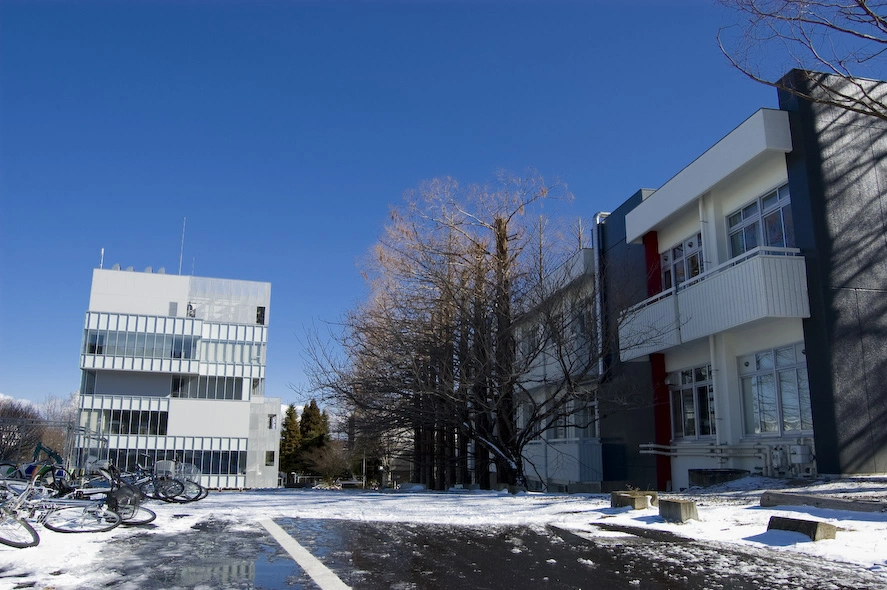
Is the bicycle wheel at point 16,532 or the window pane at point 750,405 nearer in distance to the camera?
the bicycle wheel at point 16,532

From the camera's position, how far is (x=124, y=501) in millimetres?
9727

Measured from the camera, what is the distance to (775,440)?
1602 centimetres

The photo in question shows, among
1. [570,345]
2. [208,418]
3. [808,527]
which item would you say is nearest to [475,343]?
[570,345]

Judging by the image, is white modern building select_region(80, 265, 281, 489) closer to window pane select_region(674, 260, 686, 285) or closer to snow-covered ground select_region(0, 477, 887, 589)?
window pane select_region(674, 260, 686, 285)

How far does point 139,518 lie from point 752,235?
1497 centimetres

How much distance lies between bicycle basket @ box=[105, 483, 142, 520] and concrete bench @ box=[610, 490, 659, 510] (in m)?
6.96

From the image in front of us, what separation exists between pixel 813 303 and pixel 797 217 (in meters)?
1.92

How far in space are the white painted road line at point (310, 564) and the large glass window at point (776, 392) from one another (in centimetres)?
1134

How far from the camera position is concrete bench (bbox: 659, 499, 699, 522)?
9.00 metres

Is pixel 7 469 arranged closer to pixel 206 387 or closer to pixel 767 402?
pixel 767 402

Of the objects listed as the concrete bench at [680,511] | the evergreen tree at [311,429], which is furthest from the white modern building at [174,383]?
the concrete bench at [680,511]

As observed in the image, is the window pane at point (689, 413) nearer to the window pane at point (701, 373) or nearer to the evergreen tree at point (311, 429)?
the window pane at point (701, 373)

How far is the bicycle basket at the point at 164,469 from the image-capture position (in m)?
14.4

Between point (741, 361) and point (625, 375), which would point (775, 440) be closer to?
point (741, 361)
